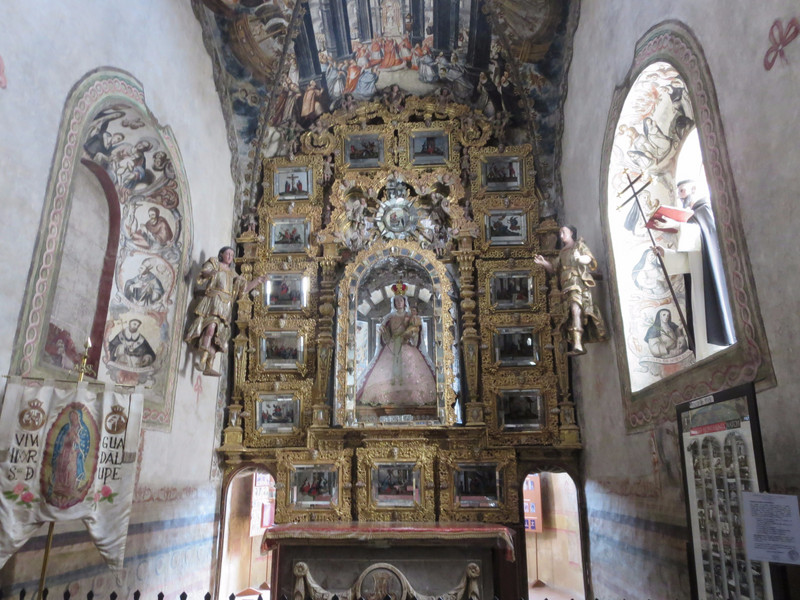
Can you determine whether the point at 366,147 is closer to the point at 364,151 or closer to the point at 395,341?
the point at 364,151

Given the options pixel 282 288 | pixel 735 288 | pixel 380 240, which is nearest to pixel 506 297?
pixel 380 240

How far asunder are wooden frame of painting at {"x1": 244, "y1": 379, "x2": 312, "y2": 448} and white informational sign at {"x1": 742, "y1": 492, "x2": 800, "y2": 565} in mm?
7256

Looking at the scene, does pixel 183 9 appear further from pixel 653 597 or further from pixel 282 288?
pixel 653 597

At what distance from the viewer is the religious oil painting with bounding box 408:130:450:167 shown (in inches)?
443

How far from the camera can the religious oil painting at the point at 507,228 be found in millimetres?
10703

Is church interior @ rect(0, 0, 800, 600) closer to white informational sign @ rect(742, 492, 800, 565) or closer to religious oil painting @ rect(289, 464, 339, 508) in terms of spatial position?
religious oil painting @ rect(289, 464, 339, 508)

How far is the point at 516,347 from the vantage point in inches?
401

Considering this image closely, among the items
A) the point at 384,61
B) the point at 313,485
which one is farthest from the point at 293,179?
the point at 313,485

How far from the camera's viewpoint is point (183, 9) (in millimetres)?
9031

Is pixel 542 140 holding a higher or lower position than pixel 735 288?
higher

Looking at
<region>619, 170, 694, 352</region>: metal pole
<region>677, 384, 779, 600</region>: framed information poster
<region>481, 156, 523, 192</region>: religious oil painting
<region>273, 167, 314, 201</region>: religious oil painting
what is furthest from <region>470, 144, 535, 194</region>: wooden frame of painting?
<region>677, 384, 779, 600</region>: framed information poster

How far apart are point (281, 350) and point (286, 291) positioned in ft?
3.38

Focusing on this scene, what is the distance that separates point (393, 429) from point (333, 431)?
95 centimetres

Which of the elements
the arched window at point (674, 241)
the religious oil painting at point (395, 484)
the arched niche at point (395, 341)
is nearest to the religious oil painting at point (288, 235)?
the arched niche at point (395, 341)
